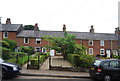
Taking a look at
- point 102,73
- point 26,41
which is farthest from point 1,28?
point 102,73

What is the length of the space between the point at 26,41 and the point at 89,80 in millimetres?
24533

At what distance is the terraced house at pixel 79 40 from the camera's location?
29678mm

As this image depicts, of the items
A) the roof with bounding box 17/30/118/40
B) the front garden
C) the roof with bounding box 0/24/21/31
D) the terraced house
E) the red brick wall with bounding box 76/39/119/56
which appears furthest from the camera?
the red brick wall with bounding box 76/39/119/56

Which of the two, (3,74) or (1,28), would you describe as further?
(1,28)

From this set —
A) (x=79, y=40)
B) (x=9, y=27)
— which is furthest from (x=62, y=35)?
(x=9, y=27)

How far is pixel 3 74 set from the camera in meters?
7.09

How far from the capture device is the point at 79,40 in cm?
3155

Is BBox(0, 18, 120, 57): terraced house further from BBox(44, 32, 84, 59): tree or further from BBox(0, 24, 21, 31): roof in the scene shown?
BBox(44, 32, 84, 59): tree

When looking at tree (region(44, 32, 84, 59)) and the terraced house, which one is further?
the terraced house

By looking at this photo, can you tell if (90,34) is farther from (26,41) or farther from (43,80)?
(43,80)

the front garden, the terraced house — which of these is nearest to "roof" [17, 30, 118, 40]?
the terraced house

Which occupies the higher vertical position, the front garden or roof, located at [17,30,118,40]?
roof, located at [17,30,118,40]

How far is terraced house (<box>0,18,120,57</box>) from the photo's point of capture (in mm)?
29678

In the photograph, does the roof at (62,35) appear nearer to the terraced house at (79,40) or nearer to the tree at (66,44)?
the terraced house at (79,40)
